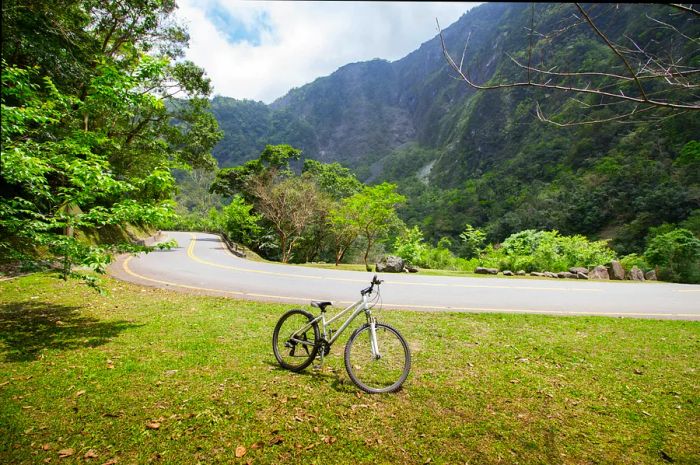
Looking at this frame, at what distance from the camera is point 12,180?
13.8 ft

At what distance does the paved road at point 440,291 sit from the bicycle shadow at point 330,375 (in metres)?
3.66

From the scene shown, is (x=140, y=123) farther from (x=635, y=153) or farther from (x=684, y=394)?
(x=635, y=153)

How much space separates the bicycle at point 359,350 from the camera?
4.27m

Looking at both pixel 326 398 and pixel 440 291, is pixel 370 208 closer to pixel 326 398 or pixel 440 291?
pixel 440 291

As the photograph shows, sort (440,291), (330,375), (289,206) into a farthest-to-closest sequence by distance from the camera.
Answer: (289,206), (440,291), (330,375)

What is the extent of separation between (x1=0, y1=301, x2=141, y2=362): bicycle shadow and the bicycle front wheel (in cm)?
425

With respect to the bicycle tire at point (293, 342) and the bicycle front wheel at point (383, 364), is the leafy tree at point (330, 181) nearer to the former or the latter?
the bicycle tire at point (293, 342)

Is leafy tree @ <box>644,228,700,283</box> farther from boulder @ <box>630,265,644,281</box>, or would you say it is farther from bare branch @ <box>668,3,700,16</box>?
bare branch @ <box>668,3,700,16</box>

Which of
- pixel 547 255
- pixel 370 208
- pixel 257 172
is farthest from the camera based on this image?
pixel 257 172

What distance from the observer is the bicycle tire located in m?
4.63

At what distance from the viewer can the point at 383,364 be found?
467 cm

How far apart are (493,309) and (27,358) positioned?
9.16 metres

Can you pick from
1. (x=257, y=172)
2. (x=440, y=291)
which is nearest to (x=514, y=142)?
(x=257, y=172)

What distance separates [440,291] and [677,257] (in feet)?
49.6
